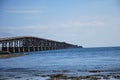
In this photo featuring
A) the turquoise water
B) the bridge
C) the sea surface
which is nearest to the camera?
the sea surface

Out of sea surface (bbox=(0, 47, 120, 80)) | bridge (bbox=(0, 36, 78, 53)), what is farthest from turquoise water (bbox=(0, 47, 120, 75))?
bridge (bbox=(0, 36, 78, 53))

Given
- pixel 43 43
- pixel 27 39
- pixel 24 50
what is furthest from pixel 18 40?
pixel 43 43

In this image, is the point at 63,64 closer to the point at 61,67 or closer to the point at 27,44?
the point at 61,67

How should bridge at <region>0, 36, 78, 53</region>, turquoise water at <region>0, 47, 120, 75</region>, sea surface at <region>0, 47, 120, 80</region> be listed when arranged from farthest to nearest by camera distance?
bridge at <region>0, 36, 78, 53</region>
turquoise water at <region>0, 47, 120, 75</region>
sea surface at <region>0, 47, 120, 80</region>

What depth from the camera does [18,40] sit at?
12900 centimetres

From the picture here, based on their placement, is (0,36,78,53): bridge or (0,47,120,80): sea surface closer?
(0,47,120,80): sea surface

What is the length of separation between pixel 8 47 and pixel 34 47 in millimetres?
33099

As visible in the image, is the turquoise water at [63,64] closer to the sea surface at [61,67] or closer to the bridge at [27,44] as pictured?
the sea surface at [61,67]

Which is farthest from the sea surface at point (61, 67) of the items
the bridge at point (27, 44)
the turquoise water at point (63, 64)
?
the bridge at point (27, 44)

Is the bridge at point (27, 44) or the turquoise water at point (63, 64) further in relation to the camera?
the bridge at point (27, 44)

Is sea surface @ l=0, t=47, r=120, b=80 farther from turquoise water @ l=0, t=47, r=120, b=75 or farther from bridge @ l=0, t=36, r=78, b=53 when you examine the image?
bridge @ l=0, t=36, r=78, b=53

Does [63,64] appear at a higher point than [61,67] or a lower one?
higher

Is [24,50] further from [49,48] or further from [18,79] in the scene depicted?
[18,79]

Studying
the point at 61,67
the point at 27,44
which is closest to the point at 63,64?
the point at 61,67
